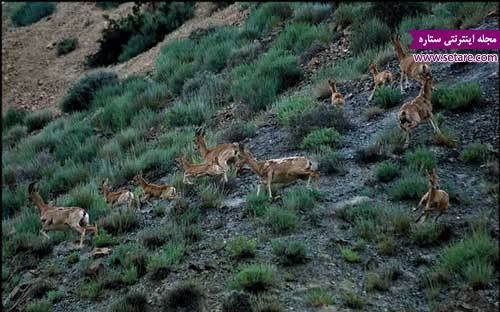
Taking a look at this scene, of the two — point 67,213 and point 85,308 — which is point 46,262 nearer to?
point 67,213

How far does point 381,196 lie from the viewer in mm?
11484

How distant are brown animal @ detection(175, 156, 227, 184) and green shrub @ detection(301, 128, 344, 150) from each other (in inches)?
65.4

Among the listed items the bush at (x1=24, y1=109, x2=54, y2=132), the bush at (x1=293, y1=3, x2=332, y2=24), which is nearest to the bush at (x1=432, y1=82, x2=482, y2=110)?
the bush at (x1=293, y1=3, x2=332, y2=24)

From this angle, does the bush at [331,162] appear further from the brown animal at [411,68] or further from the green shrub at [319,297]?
the green shrub at [319,297]

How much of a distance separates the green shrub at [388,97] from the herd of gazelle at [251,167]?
0.77ft

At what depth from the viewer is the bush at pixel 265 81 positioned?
1708 centimetres

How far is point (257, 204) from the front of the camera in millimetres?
11844

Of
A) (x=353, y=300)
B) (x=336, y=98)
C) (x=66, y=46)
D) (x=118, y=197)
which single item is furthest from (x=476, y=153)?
(x=66, y=46)

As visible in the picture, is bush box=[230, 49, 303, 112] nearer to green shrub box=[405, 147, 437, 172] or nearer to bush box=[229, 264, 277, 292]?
green shrub box=[405, 147, 437, 172]

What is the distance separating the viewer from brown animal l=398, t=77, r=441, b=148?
1222 cm

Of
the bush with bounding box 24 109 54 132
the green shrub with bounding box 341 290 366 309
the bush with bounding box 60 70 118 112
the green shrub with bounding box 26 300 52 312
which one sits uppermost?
the green shrub with bounding box 341 290 366 309

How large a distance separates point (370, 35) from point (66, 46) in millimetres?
13428

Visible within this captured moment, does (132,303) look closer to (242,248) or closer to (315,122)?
(242,248)

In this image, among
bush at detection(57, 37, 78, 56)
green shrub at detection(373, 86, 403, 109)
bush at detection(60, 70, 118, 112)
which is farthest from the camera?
bush at detection(57, 37, 78, 56)
